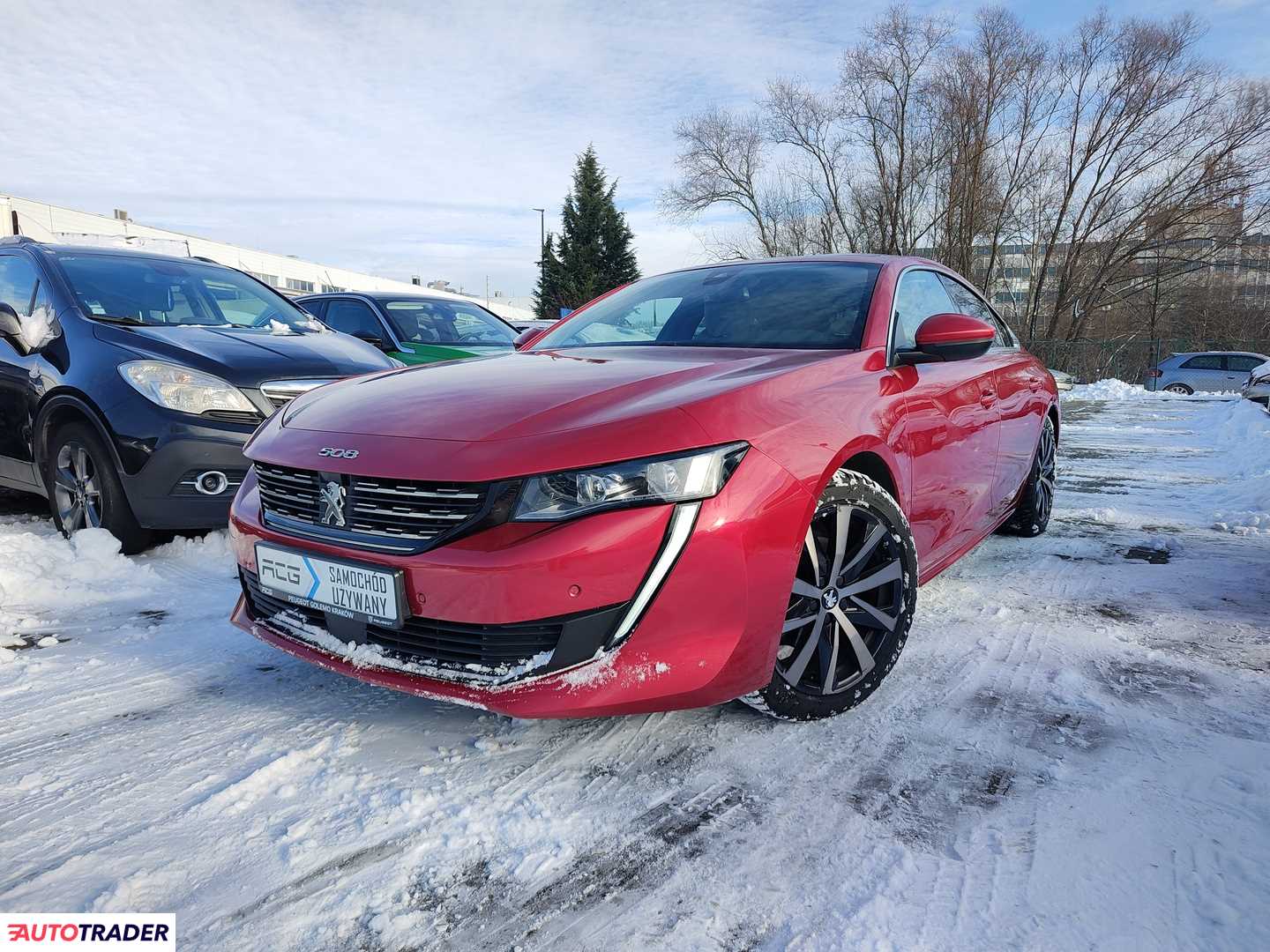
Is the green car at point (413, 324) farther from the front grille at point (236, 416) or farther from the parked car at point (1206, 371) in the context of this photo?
the parked car at point (1206, 371)

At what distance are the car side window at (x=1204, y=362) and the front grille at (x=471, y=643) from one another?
87.2ft

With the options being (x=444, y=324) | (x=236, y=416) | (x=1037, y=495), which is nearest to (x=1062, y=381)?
(x=1037, y=495)

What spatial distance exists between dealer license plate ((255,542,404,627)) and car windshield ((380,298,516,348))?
17.8ft

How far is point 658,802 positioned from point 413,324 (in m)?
6.48

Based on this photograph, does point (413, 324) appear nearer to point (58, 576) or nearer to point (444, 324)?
point (444, 324)

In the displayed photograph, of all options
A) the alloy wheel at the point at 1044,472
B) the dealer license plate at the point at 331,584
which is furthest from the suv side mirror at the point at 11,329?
the alloy wheel at the point at 1044,472

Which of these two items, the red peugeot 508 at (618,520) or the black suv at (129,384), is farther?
the black suv at (129,384)

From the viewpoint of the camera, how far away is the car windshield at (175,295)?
13.9 feet

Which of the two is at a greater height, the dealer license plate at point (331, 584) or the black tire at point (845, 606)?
the dealer license plate at point (331, 584)

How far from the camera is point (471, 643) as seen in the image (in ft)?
6.10

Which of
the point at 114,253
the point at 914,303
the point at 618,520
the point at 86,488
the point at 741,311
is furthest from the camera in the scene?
the point at 114,253

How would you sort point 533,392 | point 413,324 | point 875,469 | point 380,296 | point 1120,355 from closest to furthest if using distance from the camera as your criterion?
point 533,392
point 875,469
point 413,324
point 380,296
point 1120,355

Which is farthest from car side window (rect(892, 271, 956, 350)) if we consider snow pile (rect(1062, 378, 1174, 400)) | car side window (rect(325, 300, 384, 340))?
snow pile (rect(1062, 378, 1174, 400))

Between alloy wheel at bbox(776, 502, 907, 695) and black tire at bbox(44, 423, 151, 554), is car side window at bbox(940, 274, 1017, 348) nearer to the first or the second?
alloy wheel at bbox(776, 502, 907, 695)
